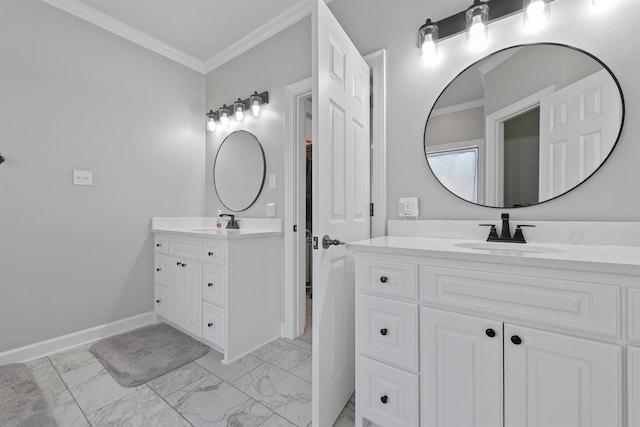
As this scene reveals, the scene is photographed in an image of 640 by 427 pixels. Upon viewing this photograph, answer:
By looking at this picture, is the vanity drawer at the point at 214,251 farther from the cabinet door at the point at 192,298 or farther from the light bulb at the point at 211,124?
the light bulb at the point at 211,124

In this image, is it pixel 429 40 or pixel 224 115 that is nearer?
pixel 429 40

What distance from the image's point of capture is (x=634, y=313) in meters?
0.75

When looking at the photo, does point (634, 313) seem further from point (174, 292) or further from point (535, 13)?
point (174, 292)

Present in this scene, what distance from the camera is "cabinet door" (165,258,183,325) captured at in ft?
7.26

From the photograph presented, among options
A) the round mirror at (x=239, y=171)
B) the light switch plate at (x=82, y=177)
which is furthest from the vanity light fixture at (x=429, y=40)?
the light switch plate at (x=82, y=177)

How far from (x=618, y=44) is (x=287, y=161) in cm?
194

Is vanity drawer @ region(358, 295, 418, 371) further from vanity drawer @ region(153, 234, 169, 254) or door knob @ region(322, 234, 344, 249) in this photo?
vanity drawer @ region(153, 234, 169, 254)

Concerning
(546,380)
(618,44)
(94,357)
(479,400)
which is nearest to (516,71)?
(618,44)

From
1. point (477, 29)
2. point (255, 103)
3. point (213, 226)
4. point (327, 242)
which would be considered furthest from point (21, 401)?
point (477, 29)

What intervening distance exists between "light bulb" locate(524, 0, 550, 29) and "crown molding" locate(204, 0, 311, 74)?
1.55 meters

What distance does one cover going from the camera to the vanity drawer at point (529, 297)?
0.79 m

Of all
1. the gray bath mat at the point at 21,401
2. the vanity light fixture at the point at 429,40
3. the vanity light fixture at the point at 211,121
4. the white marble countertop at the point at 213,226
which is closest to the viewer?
the gray bath mat at the point at 21,401

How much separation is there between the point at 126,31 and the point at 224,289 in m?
2.46

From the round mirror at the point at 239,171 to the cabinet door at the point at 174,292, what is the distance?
0.73 meters
